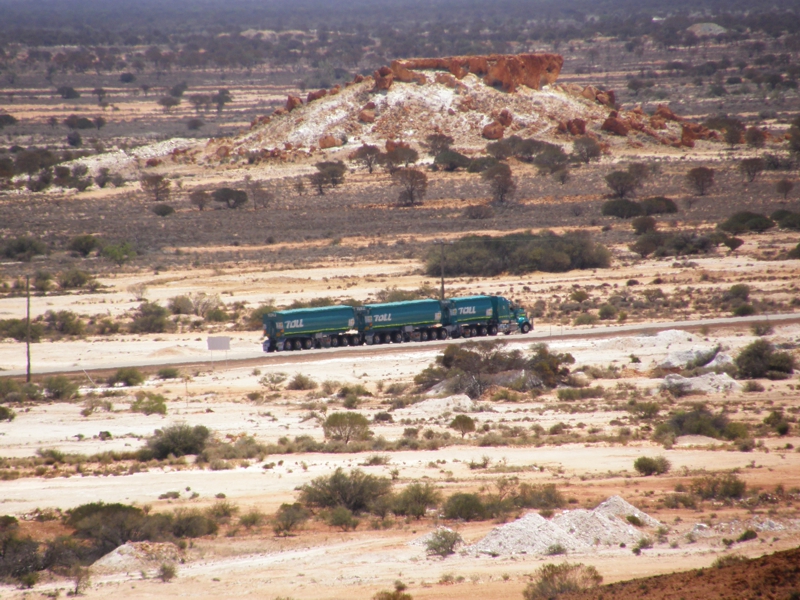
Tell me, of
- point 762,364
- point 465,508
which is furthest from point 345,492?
point 762,364

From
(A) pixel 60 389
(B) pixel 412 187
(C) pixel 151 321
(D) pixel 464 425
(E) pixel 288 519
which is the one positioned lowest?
(E) pixel 288 519

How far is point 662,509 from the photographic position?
1858 cm

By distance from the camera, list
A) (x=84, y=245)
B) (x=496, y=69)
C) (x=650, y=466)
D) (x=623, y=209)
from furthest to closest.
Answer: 1. (x=496, y=69)
2. (x=623, y=209)
3. (x=84, y=245)
4. (x=650, y=466)

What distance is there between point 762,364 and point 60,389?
25.3m

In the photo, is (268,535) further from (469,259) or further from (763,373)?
(469,259)

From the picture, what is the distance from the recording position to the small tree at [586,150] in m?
98.4

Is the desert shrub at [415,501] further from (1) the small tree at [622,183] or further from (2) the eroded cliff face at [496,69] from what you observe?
(2) the eroded cliff face at [496,69]

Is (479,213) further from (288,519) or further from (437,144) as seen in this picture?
(288,519)

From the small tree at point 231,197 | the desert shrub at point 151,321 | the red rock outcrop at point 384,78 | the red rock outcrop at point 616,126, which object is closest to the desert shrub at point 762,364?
the desert shrub at point 151,321

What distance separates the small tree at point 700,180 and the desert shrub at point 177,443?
229ft

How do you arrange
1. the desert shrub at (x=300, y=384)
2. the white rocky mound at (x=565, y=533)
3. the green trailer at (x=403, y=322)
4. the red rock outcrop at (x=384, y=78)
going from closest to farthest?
1. the white rocky mound at (x=565, y=533)
2. the desert shrub at (x=300, y=384)
3. the green trailer at (x=403, y=322)
4. the red rock outcrop at (x=384, y=78)

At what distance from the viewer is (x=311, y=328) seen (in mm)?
41312

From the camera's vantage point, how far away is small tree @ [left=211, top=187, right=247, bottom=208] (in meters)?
84.4

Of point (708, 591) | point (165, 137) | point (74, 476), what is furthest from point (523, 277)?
point (165, 137)
